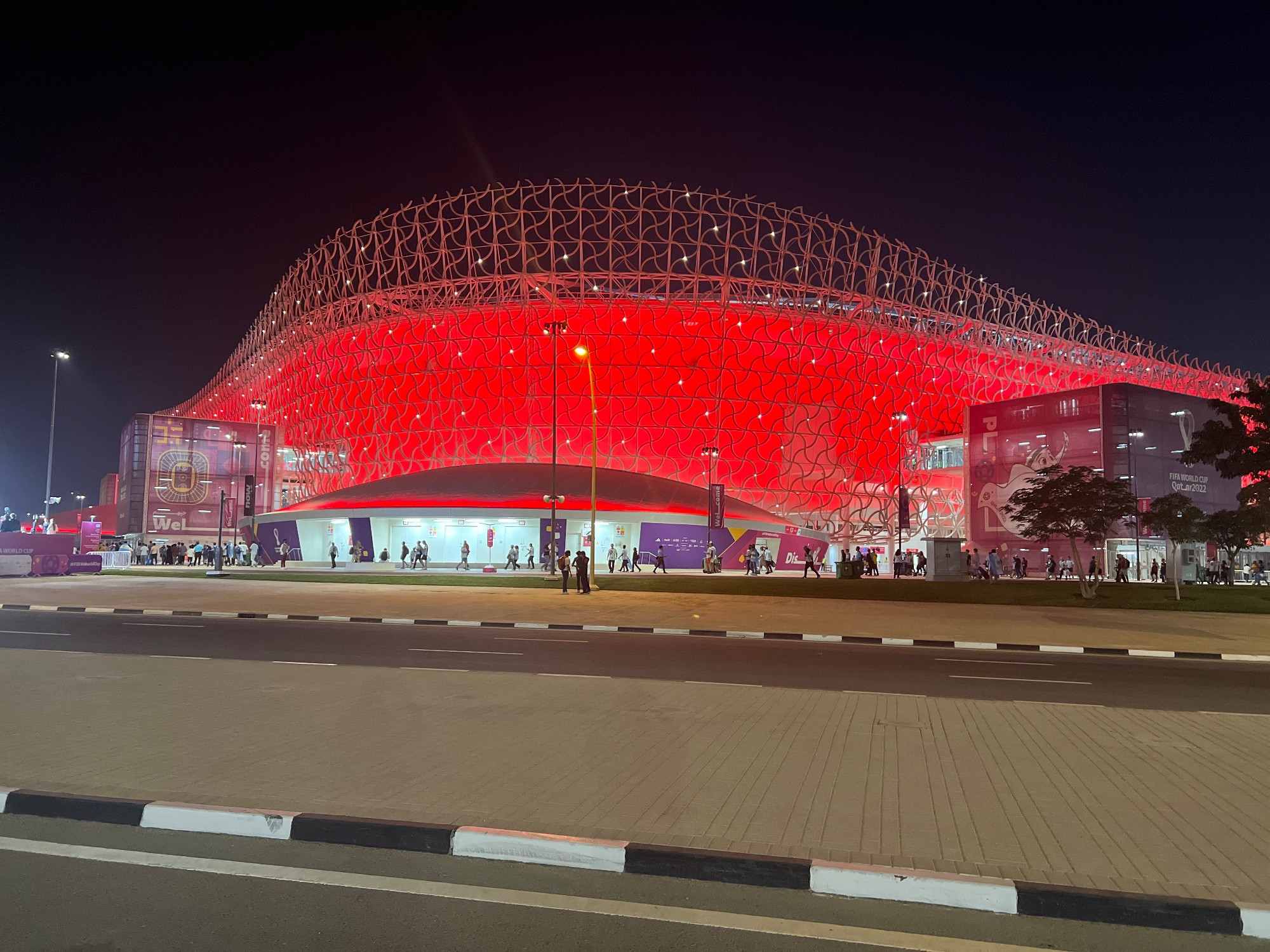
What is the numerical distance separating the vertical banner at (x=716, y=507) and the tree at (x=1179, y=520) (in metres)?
19.7

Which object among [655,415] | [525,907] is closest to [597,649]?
[525,907]

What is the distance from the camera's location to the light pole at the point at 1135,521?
44.8 m

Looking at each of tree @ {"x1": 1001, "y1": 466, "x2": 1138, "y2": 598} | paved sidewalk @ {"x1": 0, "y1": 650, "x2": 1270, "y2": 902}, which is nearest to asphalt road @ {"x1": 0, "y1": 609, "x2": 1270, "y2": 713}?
paved sidewalk @ {"x1": 0, "y1": 650, "x2": 1270, "y2": 902}

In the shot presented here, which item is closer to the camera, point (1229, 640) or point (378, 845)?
point (378, 845)

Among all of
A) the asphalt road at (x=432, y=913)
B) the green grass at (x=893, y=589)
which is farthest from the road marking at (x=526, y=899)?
the green grass at (x=893, y=589)

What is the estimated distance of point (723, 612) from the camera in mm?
22391

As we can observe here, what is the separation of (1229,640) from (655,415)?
44298 millimetres

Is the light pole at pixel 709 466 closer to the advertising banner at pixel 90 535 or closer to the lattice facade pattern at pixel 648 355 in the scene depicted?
the lattice facade pattern at pixel 648 355

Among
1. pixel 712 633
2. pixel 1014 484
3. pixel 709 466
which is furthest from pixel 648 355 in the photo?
pixel 712 633

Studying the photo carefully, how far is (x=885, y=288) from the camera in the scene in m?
64.6

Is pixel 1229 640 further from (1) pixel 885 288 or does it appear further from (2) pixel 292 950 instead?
(1) pixel 885 288

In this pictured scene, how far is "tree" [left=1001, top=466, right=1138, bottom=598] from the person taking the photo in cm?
2900

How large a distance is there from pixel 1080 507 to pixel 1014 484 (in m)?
29.6

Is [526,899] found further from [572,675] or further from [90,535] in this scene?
[90,535]
